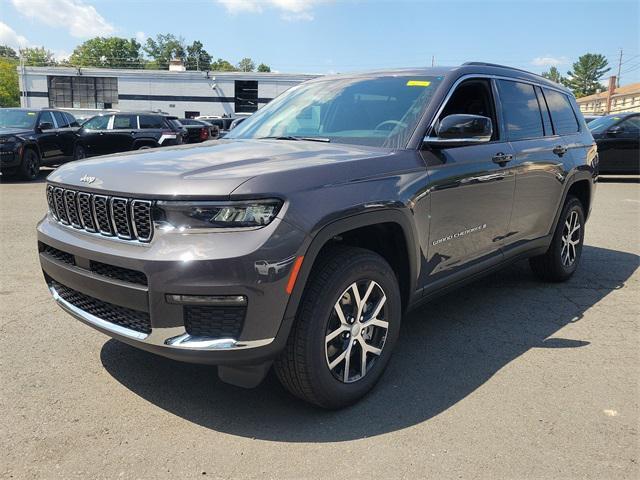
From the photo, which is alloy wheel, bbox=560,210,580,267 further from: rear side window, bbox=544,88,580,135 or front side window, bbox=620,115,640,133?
front side window, bbox=620,115,640,133

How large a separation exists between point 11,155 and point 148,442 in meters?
12.6

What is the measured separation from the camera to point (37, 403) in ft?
9.74

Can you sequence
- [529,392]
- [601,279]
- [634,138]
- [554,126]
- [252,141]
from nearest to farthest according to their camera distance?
[529,392], [252,141], [554,126], [601,279], [634,138]

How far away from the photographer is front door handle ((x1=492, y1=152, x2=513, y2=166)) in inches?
156

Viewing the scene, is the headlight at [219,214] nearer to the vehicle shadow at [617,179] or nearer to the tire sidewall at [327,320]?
the tire sidewall at [327,320]

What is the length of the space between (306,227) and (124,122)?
14.9 metres

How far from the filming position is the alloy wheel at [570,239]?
535 centimetres

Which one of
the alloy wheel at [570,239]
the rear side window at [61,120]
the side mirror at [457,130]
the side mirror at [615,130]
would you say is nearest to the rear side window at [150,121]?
the rear side window at [61,120]

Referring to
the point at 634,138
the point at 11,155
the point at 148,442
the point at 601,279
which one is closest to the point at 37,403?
the point at 148,442

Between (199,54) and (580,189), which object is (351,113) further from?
(199,54)

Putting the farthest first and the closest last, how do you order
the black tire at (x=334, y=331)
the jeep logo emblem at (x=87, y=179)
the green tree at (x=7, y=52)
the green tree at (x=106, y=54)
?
the green tree at (x=7, y=52) < the green tree at (x=106, y=54) < the jeep logo emblem at (x=87, y=179) < the black tire at (x=334, y=331)

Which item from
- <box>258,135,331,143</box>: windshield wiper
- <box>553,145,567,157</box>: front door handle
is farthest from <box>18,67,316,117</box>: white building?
<box>258,135,331,143</box>: windshield wiper

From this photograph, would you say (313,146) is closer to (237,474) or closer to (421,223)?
(421,223)

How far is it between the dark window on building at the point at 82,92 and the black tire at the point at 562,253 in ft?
148
